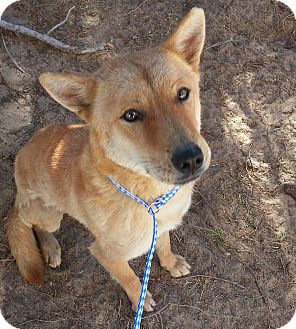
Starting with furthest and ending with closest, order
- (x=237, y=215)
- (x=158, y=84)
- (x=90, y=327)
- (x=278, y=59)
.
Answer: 1. (x=278, y=59)
2. (x=237, y=215)
3. (x=90, y=327)
4. (x=158, y=84)

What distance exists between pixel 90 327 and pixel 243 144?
2.22 m

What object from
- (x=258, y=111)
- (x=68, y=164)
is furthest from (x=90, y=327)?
(x=258, y=111)

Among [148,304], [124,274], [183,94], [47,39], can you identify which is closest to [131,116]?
[183,94]

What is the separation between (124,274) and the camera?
10.7 feet

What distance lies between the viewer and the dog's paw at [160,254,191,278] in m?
3.72

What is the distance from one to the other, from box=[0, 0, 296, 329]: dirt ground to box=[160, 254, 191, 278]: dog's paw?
72mm

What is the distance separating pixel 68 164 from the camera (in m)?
3.15

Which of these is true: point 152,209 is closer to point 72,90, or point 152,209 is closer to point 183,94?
point 183,94

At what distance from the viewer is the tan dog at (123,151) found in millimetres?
2414

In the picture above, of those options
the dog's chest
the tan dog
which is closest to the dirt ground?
the tan dog

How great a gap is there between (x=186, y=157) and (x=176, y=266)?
1706 millimetres

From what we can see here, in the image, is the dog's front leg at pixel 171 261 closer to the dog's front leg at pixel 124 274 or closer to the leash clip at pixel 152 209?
the dog's front leg at pixel 124 274

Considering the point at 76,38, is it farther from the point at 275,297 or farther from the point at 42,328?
the point at 275,297

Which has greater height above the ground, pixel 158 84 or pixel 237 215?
pixel 158 84
